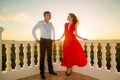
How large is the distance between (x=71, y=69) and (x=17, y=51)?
1.54 metres

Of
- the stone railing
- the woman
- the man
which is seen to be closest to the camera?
the stone railing

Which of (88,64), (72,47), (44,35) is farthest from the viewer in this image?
(88,64)

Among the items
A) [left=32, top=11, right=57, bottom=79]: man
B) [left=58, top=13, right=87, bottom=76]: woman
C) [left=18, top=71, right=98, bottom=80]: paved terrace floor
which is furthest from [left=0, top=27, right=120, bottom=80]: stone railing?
[left=32, top=11, right=57, bottom=79]: man

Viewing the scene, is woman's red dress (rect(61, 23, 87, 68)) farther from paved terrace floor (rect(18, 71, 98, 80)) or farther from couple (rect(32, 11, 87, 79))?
paved terrace floor (rect(18, 71, 98, 80))

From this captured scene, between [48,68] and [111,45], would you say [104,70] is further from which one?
[48,68]

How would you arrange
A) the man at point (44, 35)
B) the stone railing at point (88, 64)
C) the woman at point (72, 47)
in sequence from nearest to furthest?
the stone railing at point (88, 64), the man at point (44, 35), the woman at point (72, 47)

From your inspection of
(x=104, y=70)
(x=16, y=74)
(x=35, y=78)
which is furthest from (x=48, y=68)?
(x=104, y=70)

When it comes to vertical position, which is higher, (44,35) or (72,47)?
(44,35)

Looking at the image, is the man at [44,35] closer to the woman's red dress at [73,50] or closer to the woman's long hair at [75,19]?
the woman's red dress at [73,50]

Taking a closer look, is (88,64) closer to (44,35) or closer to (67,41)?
(67,41)

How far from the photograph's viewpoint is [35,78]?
4770 mm

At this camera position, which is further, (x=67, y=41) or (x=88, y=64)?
(x=88, y=64)

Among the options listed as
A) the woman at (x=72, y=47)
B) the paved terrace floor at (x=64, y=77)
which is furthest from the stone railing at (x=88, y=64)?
the woman at (x=72, y=47)

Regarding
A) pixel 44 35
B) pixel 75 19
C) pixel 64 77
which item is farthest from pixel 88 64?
pixel 44 35
